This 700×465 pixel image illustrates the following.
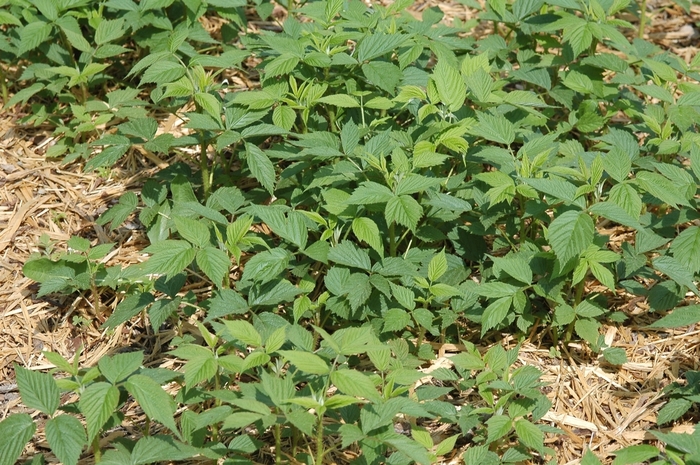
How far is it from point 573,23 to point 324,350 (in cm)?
191

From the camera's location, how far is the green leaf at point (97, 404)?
6.77 ft

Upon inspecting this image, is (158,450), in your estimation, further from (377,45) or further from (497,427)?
(377,45)

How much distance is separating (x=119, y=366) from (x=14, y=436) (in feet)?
1.03

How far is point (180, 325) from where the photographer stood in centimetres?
286

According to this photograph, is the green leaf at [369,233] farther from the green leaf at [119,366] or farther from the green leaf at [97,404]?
the green leaf at [97,404]

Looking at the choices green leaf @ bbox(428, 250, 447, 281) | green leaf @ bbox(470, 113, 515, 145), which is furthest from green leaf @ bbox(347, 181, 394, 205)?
green leaf @ bbox(470, 113, 515, 145)

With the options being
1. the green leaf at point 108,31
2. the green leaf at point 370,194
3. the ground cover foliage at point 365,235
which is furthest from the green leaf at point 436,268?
the green leaf at point 108,31

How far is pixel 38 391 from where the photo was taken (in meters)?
2.17

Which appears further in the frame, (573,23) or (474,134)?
(573,23)

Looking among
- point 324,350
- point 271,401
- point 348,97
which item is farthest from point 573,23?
point 271,401

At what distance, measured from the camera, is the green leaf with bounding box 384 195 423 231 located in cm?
261

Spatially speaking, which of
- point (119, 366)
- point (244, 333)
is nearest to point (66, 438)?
point (119, 366)

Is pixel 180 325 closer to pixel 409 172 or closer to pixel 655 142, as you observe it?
pixel 409 172

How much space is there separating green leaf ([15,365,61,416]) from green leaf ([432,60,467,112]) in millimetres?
1632
